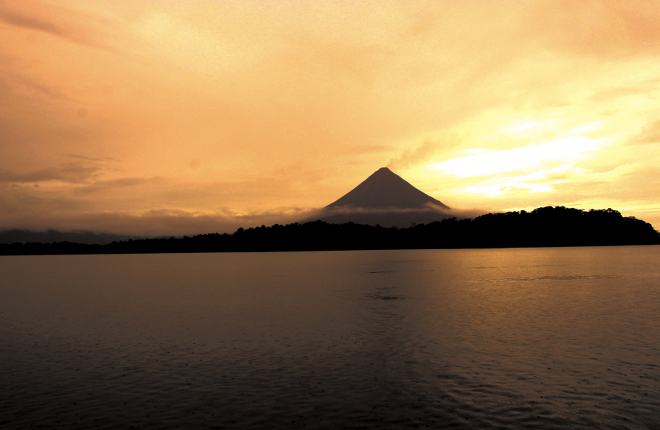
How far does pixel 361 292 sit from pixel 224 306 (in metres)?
26.0

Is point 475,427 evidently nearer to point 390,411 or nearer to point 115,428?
point 390,411

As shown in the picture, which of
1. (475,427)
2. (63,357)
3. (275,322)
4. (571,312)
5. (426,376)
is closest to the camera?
(475,427)

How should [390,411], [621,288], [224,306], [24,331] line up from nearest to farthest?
[390,411] → [24,331] → [224,306] → [621,288]

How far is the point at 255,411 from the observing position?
19.1 meters

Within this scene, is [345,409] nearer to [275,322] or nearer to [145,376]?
[145,376]

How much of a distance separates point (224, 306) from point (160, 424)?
41.6m

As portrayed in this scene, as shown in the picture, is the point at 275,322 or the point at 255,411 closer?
the point at 255,411

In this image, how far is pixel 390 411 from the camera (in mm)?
19031

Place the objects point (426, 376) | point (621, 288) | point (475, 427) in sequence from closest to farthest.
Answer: point (475, 427), point (426, 376), point (621, 288)

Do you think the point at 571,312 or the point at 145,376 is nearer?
the point at 145,376

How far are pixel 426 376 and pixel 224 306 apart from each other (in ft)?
130

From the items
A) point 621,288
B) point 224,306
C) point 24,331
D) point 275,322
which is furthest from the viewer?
point 621,288

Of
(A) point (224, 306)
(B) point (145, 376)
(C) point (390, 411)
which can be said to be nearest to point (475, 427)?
(C) point (390, 411)

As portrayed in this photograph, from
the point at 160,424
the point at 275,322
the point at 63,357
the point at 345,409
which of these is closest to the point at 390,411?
the point at 345,409
